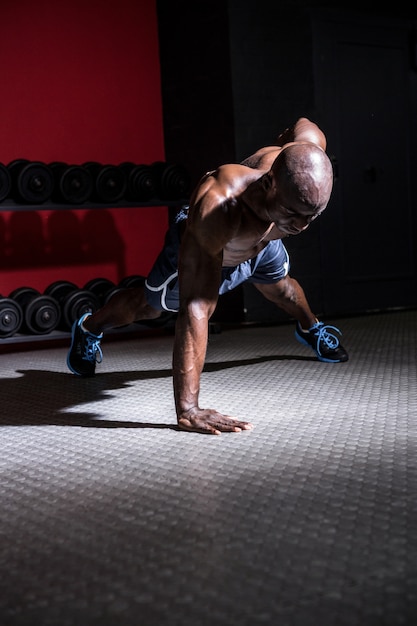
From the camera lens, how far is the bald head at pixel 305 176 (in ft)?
6.43

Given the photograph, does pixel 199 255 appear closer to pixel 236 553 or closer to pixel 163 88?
pixel 236 553

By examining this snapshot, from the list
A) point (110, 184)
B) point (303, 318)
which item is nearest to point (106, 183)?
point (110, 184)

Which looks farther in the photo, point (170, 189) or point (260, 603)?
point (170, 189)

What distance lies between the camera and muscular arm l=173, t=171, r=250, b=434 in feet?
7.09

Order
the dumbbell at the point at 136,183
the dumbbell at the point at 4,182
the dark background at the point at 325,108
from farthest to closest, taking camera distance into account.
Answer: the dark background at the point at 325,108 < the dumbbell at the point at 136,183 < the dumbbell at the point at 4,182

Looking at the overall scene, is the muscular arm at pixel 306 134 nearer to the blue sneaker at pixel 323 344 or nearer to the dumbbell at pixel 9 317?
the blue sneaker at pixel 323 344

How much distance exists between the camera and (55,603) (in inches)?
46.9

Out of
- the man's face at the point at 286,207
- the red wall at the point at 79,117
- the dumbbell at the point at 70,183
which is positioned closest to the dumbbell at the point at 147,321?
the red wall at the point at 79,117

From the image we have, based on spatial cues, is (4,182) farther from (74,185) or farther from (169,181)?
(169,181)

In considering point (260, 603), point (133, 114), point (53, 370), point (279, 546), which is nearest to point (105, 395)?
point (53, 370)

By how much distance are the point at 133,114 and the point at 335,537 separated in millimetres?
4164

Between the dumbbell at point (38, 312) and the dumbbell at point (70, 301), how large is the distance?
0.05 metres

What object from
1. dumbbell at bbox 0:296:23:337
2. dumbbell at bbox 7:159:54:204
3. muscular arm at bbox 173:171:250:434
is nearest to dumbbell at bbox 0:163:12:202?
dumbbell at bbox 7:159:54:204

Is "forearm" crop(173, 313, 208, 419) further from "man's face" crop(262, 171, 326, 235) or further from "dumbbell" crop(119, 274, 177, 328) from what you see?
"dumbbell" crop(119, 274, 177, 328)
